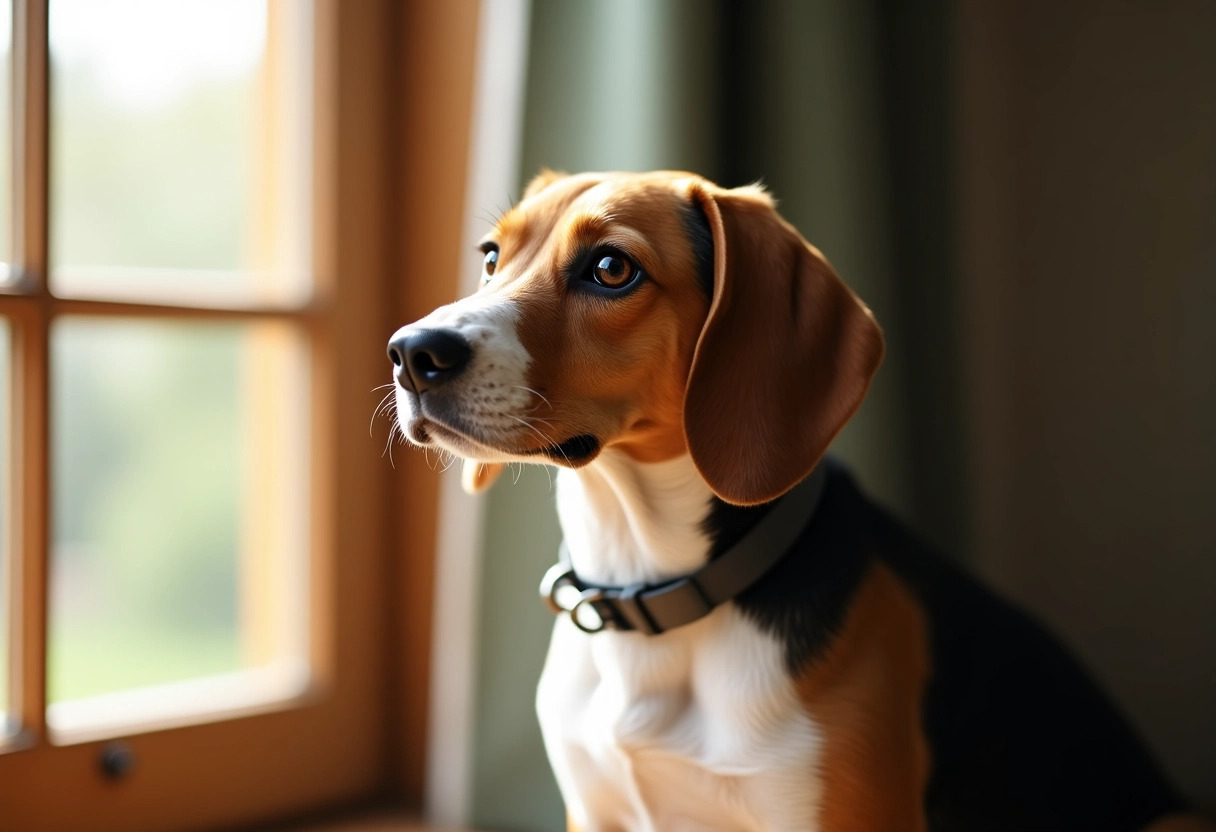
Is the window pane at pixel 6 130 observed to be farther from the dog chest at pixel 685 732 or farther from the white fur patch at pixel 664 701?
the dog chest at pixel 685 732

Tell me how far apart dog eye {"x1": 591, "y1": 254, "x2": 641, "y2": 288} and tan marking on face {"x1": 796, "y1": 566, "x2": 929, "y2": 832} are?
1.51 ft

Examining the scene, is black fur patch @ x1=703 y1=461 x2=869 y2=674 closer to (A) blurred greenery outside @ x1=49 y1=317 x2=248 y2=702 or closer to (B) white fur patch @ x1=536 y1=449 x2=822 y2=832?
(B) white fur patch @ x1=536 y1=449 x2=822 y2=832

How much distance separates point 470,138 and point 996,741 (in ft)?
4.19

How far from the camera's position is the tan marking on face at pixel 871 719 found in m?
1.19

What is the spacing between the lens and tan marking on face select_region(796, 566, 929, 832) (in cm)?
119

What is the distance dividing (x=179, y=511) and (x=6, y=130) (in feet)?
2.79

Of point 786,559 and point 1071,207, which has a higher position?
point 1071,207

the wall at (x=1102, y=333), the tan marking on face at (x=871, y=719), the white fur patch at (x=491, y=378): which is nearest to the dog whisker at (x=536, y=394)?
the white fur patch at (x=491, y=378)

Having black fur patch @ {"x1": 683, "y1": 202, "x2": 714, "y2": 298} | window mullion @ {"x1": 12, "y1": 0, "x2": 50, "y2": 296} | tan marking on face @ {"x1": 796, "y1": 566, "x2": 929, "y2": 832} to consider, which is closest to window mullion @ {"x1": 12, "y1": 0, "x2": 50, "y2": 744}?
window mullion @ {"x1": 12, "y1": 0, "x2": 50, "y2": 296}

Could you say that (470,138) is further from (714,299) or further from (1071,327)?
(1071,327)

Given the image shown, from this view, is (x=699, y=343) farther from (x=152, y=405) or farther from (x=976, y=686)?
(x=152, y=405)

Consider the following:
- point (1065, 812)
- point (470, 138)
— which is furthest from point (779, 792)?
point (470, 138)

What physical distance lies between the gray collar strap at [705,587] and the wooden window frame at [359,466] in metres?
0.76

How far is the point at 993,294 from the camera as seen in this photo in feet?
7.28
